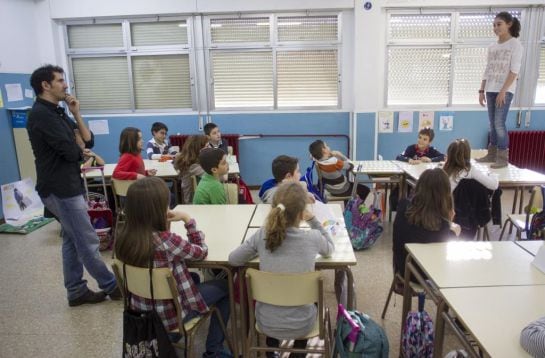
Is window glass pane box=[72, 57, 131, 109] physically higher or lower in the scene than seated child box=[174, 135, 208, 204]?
higher

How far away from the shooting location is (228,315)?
7.50 ft

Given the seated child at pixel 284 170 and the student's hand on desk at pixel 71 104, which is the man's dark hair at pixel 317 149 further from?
the student's hand on desk at pixel 71 104

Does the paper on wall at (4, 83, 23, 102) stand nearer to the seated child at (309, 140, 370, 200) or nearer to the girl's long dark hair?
the seated child at (309, 140, 370, 200)

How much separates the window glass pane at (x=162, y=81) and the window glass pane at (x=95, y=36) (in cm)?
38

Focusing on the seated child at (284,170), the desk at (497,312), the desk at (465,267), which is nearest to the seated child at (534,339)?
the desk at (497,312)

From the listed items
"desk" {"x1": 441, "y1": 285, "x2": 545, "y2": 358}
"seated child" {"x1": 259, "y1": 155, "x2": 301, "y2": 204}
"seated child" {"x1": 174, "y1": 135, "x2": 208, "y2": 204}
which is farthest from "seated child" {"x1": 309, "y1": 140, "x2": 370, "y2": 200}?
"desk" {"x1": 441, "y1": 285, "x2": 545, "y2": 358}

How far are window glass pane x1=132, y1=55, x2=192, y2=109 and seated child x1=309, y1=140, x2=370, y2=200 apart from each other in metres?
2.61

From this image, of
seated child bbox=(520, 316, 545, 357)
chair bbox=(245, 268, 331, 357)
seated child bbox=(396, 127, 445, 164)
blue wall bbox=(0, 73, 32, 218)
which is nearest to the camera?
seated child bbox=(520, 316, 545, 357)

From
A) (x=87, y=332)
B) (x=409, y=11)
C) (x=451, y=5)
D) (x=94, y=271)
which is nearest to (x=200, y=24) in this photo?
(x=409, y=11)

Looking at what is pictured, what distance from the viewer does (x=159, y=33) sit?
19.0ft

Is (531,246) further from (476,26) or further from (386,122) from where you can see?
(476,26)

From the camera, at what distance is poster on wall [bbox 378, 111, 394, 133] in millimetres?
5777

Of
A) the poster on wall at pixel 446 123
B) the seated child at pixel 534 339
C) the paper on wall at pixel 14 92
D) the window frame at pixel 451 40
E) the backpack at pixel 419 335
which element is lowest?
the backpack at pixel 419 335

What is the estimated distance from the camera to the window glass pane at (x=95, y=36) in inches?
230
